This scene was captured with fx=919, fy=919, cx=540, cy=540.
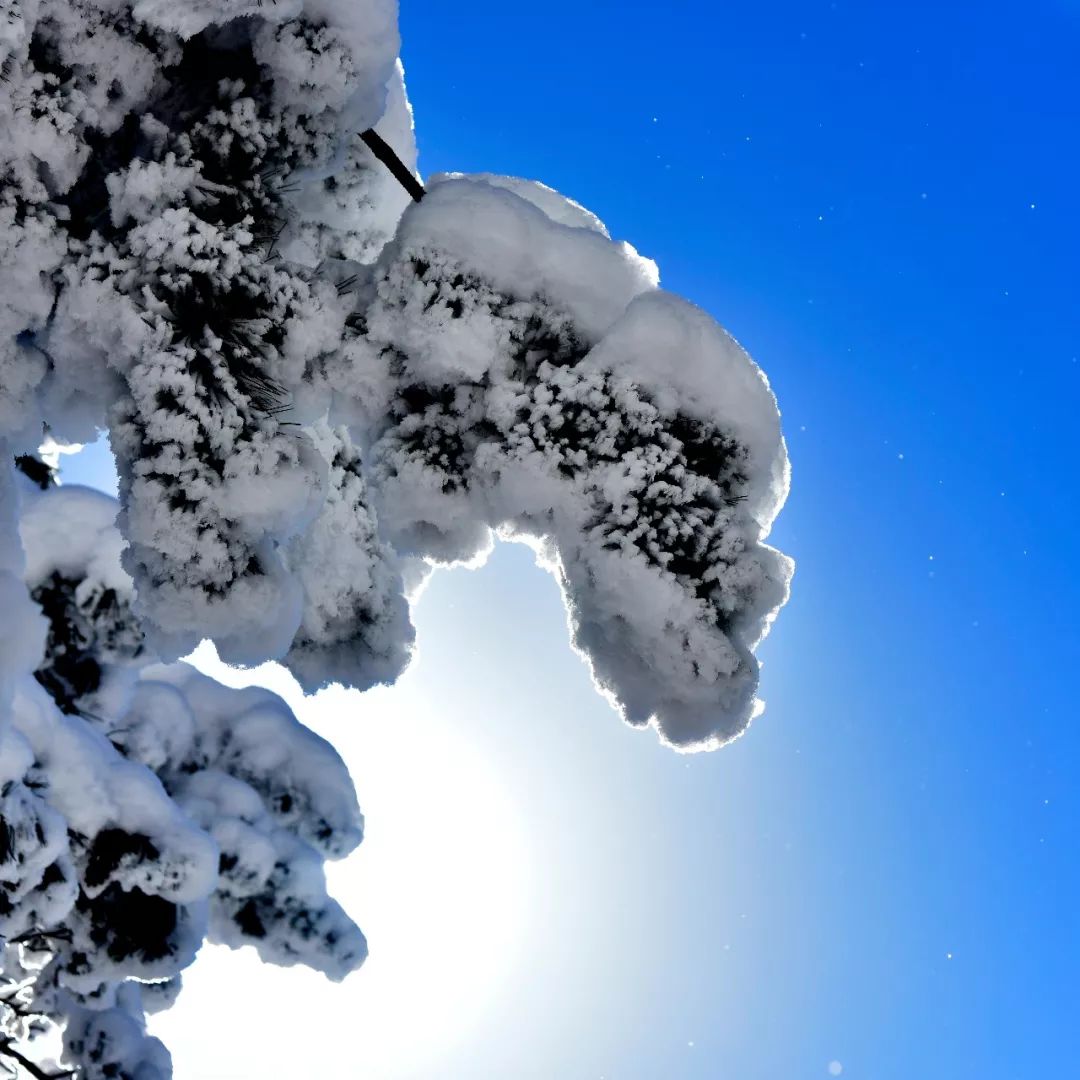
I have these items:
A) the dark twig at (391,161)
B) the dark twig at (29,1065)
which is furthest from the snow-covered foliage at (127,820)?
the dark twig at (391,161)

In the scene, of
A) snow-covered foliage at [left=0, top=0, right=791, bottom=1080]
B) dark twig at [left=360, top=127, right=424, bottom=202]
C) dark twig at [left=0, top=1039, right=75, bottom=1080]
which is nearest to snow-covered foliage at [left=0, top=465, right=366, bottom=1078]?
dark twig at [left=0, top=1039, right=75, bottom=1080]

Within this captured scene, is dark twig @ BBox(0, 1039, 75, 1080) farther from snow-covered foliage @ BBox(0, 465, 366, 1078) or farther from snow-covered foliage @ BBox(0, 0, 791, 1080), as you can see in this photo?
snow-covered foliage @ BBox(0, 0, 791, 1080)

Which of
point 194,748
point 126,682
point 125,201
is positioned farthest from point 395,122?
point 194,748

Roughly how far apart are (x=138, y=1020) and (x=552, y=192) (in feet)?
Result: 26.5

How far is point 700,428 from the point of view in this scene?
3252 millimetres

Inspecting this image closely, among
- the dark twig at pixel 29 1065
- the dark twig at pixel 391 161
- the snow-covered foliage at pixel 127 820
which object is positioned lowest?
the dark twig at pixel 29 1065

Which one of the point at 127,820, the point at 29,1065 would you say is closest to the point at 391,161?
the point at 127,820

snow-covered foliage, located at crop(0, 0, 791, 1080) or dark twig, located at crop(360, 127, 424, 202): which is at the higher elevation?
dark twig, located at crop(360, 127, 424, 202)

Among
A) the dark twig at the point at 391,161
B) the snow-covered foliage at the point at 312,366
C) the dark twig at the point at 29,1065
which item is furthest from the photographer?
the dark twig at the point at 29,1065

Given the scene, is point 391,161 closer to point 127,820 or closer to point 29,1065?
point 127,820

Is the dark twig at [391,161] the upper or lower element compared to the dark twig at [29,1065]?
upper

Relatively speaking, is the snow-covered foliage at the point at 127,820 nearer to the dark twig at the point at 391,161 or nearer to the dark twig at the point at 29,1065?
the dark twig at the point at 29,1065

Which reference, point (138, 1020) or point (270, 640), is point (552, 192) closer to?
point (270, 640)

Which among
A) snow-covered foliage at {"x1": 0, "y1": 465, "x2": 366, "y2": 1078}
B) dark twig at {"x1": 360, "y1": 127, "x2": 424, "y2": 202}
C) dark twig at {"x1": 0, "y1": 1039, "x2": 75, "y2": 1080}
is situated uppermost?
dark twig at {"x1": 360, "y1": 127, "x2": 424, "y2": 202}
